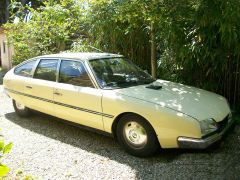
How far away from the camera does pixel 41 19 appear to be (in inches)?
373

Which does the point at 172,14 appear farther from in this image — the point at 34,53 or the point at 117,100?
the point at 34,53

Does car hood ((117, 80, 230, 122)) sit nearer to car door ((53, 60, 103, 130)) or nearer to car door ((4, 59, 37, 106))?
car door ((53, 60, 103, 130))

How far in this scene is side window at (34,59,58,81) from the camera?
216 inches

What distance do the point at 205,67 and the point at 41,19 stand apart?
18.4 feet

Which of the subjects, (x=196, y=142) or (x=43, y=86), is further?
(x=43, y=86)

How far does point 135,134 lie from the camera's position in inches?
171

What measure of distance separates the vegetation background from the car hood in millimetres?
1052

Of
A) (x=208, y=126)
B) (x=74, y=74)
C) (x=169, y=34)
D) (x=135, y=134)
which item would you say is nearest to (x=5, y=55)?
(x=74, y=74)

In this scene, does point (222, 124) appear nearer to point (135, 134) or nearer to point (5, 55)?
point (135, 134)

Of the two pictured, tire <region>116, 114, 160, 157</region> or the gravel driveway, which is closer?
the gravel driveway

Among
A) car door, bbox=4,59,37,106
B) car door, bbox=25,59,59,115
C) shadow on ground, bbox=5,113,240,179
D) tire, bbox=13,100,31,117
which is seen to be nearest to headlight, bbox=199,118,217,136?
shadow on ground, bbox=5,113,240,179

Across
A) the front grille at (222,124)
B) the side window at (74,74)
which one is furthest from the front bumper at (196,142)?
the side window at (74,74)

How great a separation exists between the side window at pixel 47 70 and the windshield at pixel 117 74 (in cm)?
80

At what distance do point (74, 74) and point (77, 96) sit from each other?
1.49 feet
